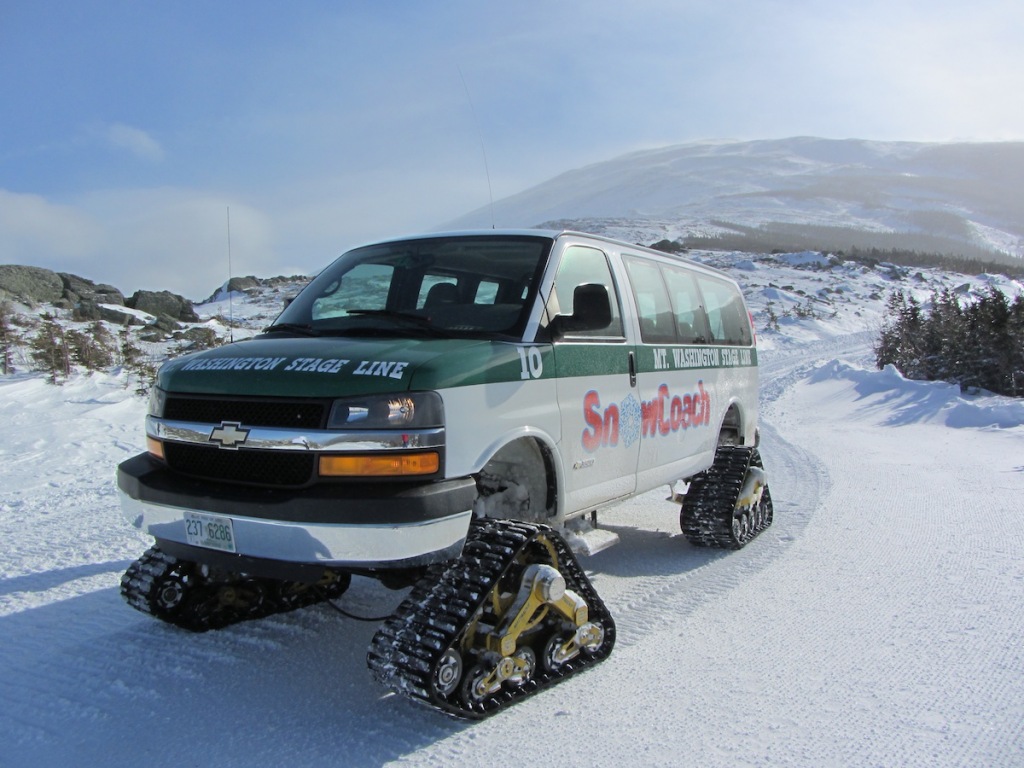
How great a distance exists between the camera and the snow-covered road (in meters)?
3.26

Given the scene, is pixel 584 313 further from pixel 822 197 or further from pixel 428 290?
pixel 822 197

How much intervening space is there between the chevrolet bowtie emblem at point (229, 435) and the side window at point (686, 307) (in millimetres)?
3262

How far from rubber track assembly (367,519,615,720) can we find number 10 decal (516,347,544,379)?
72 cm

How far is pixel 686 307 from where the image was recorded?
600 centimetres

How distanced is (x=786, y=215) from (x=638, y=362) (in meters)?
96.0

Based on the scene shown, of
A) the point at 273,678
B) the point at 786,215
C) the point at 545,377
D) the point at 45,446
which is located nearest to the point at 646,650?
the point at 545,377

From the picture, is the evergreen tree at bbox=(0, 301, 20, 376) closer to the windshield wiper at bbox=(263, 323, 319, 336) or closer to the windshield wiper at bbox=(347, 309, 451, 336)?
the windshield wiper at bbox=(263, 323, 319, 336)

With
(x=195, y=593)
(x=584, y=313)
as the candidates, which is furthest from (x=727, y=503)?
(x=195, y=593)

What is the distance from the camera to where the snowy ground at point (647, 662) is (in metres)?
3.26

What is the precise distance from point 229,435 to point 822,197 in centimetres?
11137

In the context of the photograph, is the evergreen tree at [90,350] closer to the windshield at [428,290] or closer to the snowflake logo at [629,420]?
the windshield at [428,290]

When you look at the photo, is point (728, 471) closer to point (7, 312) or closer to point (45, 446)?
point (45, 446)

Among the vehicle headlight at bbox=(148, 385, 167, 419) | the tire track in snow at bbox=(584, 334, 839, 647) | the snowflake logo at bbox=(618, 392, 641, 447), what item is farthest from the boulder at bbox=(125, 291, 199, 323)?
the snowflake logo at bbox=(618, 392, 641, 447)

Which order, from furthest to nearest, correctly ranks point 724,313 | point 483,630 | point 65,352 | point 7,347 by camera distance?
point 7,347 → point 65,352 → point 724,313 → point 483,630
